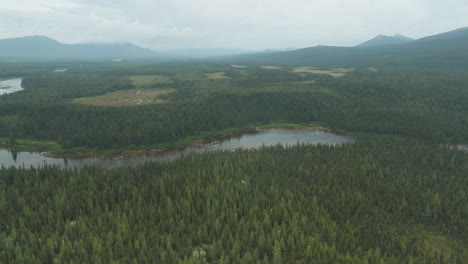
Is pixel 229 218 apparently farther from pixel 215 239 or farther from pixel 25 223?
pixel 25 223

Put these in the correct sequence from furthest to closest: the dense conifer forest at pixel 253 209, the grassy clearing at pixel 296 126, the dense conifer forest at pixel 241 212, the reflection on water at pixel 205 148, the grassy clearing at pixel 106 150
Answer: the grassy clearing at pixel 296 126
the grassy clearing at pixel 106 150
the reflection on water at pixel 205 148
the dense conifer forest at pixel 253 209
the dense conifer forest at pixel 241 212

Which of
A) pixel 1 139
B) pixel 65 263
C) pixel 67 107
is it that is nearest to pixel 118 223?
pixel 65 263

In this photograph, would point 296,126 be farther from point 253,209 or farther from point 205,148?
point 253,209

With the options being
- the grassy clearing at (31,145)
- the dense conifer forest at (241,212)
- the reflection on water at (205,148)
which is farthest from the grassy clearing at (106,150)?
the dense conifer forest at (241,212)

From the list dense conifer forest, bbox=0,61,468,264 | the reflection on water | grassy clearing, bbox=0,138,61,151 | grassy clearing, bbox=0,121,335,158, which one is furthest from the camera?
grassy clearing, bbox=0,138,61,151

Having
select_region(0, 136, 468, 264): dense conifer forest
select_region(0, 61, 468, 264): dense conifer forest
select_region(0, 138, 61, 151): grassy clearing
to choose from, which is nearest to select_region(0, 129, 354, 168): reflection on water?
select_region(0, 138, 61, 151): grassy clearing

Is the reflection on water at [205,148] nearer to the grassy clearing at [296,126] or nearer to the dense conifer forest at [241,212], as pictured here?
the grassy clearing at [296,126]

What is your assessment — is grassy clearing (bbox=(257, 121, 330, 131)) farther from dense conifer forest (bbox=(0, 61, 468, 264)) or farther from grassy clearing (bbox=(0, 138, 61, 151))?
grassy clearing (bbox=(0, 138, 61, 151))

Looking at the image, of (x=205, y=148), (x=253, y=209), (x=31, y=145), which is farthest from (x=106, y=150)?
(x=253, y=209)
